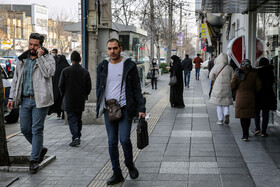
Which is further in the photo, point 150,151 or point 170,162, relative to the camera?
point 150,151

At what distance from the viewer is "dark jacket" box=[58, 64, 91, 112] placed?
26.4 feet

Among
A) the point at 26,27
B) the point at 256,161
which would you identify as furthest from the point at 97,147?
the point at 26,27

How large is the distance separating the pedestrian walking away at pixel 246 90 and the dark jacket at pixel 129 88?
316cm

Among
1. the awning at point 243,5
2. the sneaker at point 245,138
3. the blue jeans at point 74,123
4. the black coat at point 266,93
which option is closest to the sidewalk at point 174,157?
the sneaker at point 245,138

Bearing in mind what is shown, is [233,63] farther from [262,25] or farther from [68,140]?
[68,140]

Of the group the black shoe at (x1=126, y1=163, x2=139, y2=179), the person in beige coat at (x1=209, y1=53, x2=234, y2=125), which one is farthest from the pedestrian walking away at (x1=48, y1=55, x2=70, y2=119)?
the black shoe at (x1=126, y1=163, x2=139, y2=179)

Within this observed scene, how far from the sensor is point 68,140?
8508 mm

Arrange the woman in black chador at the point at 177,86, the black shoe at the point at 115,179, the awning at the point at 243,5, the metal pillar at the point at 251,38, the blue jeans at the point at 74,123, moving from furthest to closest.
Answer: the woman in black chador at the point at 177,86
the metal pillar at the point at 251,38
the awning at the point at 243,5
the blue jeans at the point at 74,123
the black shoe at the point at 115,179

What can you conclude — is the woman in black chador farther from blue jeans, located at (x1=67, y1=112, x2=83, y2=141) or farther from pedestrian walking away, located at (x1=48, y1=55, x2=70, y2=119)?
blue jeans, located at (x1=67, y1=112, x2=83, y2=141)

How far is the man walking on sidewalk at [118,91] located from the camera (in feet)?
17.5

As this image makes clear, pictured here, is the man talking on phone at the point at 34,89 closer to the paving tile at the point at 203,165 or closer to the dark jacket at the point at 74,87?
the dark jacket at the point at 74,87

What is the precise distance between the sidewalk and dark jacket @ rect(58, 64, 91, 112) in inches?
28.4

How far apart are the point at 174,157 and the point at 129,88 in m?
1.96

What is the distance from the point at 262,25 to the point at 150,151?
6860 mm
